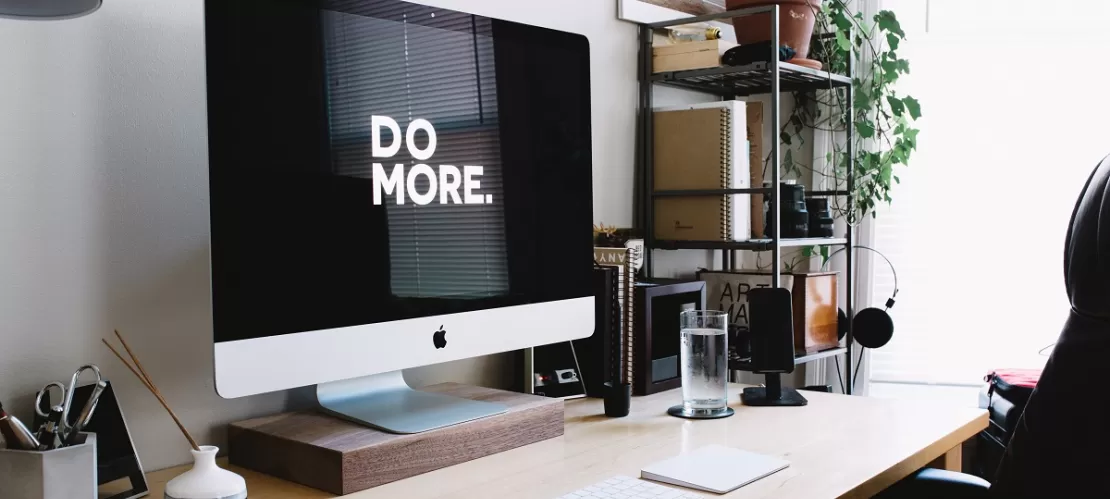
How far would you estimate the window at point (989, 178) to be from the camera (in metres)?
2.60

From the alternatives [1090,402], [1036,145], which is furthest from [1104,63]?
[1090,402]

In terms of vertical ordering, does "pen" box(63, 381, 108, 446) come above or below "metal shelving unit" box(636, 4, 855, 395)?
below

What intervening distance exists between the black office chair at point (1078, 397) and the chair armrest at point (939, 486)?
0.17 metres

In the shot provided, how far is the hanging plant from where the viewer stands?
257cm

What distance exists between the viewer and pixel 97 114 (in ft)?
3.99

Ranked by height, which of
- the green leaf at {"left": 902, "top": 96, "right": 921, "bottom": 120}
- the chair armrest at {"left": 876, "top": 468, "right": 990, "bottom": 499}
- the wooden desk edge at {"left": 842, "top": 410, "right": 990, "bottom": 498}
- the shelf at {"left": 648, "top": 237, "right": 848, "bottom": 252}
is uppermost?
the green leaf at {"left": 902, "top": 96, "right": 921, "bottom": 120}

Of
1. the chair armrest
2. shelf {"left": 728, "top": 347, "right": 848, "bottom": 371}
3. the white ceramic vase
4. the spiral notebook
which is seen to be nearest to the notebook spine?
the spiral notebook

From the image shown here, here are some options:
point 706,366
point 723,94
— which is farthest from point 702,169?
point 706,366

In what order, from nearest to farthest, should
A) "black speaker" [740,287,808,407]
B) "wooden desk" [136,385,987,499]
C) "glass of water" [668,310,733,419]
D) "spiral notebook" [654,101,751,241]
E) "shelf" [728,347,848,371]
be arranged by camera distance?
"wooden desk" [136,385,987,499] < "glass of water" [668,310,733,419] < "black speaker" [740,287,808,407] < "shelf" [728,347,848,371] < "spiral notebook" [654,101,751,241]

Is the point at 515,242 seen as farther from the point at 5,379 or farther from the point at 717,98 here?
the point at 717,98

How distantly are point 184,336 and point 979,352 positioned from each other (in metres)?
2.31

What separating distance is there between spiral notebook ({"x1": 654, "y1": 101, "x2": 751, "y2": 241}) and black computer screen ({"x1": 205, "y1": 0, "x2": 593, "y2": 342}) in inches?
23.3

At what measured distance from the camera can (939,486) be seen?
1342 mm

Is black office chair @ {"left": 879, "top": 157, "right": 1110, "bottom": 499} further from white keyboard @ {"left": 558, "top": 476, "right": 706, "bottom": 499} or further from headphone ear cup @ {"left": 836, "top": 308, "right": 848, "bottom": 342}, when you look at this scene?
headphone ear cup @ {"left": 836, "top": 308, "right": 848, "bottom": 342}
